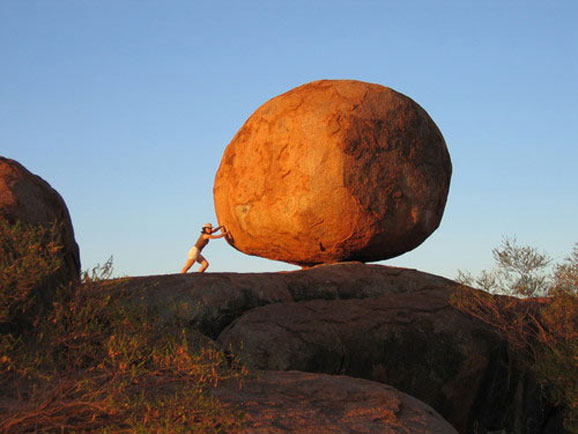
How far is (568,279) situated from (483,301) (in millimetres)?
1177

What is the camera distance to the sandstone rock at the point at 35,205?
239 inches

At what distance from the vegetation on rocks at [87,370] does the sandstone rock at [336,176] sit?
4.58 metres

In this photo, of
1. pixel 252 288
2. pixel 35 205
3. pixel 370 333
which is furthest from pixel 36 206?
pixel 370 333

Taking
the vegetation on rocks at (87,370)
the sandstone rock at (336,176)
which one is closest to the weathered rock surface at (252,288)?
the sandstone rock at (336,176)

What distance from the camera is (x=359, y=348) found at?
27.3 ft

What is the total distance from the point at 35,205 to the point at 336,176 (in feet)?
15.4

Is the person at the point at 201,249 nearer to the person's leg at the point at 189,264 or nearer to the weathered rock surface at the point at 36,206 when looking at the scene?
the person's leg at the point at 189,264

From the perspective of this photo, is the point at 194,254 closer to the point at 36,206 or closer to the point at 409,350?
the point at 409,350

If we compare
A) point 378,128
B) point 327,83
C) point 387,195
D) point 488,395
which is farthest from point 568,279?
point 327,83

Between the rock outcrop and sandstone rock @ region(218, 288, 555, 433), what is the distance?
1cm

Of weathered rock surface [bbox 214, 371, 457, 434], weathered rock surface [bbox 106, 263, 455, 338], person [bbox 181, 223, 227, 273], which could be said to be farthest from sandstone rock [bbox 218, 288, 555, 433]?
person [bbox 181, 223, 227, 273]

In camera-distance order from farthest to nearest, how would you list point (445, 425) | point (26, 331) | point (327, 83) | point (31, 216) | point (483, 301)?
point (327, 83), point (483, 301), point (31, 216), point (26, 331), point (445, 425)

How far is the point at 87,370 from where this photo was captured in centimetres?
499

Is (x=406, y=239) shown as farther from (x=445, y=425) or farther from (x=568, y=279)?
(x=445, y=425)
